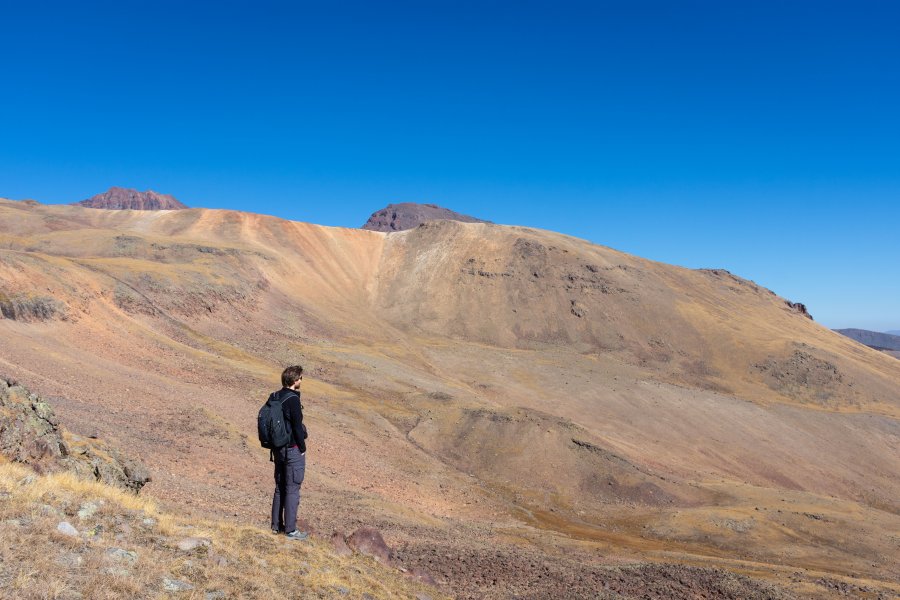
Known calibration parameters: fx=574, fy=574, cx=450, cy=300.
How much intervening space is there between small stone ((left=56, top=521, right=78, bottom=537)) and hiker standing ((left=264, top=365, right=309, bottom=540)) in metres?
2.50

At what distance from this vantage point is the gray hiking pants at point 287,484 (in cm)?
852

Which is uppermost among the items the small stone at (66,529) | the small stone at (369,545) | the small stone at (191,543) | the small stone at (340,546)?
the small stone at (66,529)

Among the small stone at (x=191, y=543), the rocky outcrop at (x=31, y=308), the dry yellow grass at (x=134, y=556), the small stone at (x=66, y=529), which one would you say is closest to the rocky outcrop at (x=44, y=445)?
the dry yellow grass at (x=134, y=556)

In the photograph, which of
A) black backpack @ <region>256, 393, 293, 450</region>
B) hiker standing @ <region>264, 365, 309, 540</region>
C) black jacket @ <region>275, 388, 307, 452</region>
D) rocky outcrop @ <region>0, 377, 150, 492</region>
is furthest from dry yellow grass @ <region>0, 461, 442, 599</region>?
black jacket @ <region>275, 388, 307, 452</region>

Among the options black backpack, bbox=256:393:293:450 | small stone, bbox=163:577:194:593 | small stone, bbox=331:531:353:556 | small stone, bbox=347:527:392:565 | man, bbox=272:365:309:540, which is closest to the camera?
small stone, bbox=163:577:194:593

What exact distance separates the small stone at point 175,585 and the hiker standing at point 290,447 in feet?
6.78

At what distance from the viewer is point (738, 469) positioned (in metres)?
44.2

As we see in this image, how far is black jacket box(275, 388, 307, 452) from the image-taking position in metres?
8.29

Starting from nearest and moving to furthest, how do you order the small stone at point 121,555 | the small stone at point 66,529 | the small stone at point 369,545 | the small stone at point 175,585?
the small stone at point 175,585 < the small stone at point 121,555 < the small stone at point 66,529 < the small stone at point 369,545

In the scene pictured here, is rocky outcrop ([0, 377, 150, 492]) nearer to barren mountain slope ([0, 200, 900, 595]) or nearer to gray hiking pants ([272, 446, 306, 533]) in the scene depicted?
barren mountain slope ([0, 200, 900, 595])

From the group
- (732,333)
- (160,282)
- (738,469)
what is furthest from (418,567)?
(732,333)

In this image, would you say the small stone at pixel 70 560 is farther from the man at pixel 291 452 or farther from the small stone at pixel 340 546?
the small stone at pixel 340 546

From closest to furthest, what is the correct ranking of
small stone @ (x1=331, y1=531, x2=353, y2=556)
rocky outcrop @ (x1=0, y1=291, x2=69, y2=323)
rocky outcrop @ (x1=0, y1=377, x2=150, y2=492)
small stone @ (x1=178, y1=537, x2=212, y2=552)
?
small stone @ (x1=178, y1=537, x2=212, y2=552) < small stone @ (x1=331, y1=531, x2=353, y2=556) < rocky outcrop @ (x1=0, y1=377, x2=150, y2=492) < rocky outcrop @ (x1=0, y1=291, x2=69, y2=323)

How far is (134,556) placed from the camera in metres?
6.66
